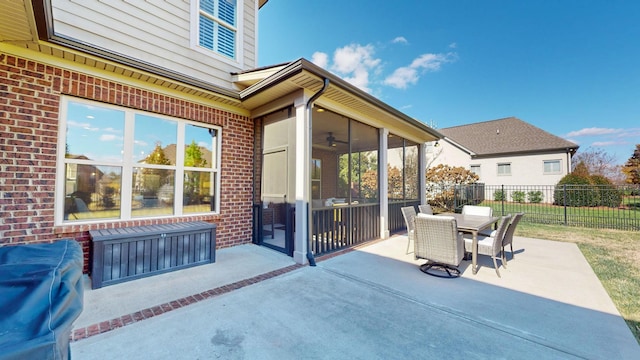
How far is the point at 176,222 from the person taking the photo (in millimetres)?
4480

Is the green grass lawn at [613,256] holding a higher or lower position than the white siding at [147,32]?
lower

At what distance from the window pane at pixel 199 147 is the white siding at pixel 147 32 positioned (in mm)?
1039

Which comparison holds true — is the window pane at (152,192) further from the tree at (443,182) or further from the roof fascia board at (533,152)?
the roof fascia board at (533,152)

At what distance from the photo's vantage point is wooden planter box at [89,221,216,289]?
3330 mm

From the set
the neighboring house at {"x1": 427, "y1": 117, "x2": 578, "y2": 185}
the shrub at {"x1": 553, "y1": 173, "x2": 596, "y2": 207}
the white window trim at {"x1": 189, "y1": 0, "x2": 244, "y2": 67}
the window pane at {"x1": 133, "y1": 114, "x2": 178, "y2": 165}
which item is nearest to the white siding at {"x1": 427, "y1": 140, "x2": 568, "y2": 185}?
the neighboring house at {"x1": 427, "y1": 117, "x2": 578, "y2": 185}

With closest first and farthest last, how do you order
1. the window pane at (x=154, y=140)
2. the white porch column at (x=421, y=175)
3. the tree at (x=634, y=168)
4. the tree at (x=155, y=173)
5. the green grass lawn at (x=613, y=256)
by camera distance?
the green grass lawn at (x=613, y=256), the window pane at (x=154, y=140), the tree at (x=155, y=173), the white porch column at (x=421, y=175), the tree at (x=634, y=168)

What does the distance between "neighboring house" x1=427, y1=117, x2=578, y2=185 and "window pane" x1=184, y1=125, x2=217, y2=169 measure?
55.8ft

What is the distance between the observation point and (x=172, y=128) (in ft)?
15.0

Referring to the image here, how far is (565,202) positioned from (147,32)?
13.0 metres

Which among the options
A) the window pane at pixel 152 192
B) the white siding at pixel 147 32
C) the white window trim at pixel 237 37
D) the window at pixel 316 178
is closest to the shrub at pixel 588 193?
the window at pixel 316 178

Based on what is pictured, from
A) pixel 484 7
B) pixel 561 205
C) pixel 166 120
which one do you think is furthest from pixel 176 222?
pixel 561 205

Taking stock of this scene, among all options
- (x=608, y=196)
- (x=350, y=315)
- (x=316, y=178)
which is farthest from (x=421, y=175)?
(x=608, y=196)

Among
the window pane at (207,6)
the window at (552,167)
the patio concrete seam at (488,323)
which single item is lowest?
the patio concrete seam at (488,323)

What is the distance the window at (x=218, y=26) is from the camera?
5013 millimetres
